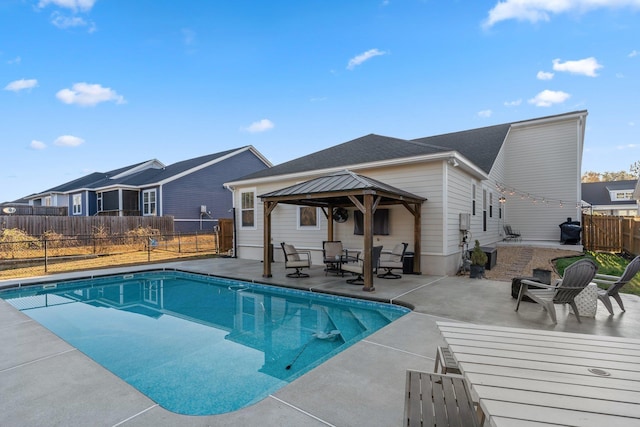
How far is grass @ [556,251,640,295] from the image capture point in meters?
6.95

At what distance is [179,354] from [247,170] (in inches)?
783

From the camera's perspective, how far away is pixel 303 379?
301cm

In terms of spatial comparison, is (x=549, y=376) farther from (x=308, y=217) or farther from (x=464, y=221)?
(x=308, y=217)

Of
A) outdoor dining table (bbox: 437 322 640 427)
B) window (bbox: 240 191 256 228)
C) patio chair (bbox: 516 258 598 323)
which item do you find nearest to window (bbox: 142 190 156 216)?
window (bbox: 240 191 256 228)

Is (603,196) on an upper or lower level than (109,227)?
upper

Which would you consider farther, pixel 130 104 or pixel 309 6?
pixel 130 104

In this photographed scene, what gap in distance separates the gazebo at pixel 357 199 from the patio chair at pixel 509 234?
8488mm

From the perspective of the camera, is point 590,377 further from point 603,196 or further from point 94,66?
point 603,196

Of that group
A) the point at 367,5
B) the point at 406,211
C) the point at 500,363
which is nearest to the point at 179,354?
the point at 500,363

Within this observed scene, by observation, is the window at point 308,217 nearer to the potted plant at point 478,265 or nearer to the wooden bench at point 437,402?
the potted plant at point 478,265

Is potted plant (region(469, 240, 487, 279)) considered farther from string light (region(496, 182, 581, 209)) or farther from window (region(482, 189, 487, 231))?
string light (region(496, 182, 581, 209))


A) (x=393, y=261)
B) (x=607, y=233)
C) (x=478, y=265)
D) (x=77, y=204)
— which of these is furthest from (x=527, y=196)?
(x=77, y=204)

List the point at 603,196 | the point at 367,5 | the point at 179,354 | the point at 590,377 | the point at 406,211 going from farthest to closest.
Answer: the point at 603,196
the point at 367,5
the point at 406,211
the point at 179,354
the point at 590,377

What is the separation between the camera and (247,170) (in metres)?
23.1
